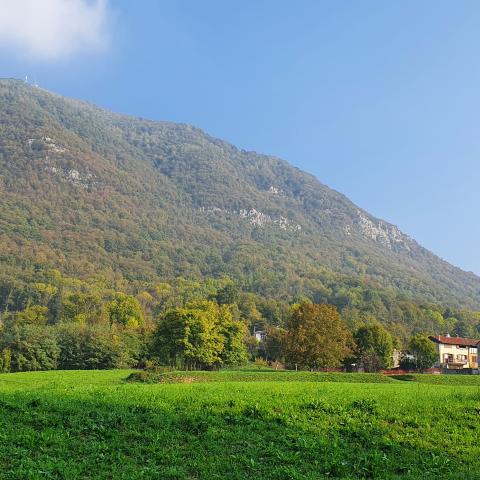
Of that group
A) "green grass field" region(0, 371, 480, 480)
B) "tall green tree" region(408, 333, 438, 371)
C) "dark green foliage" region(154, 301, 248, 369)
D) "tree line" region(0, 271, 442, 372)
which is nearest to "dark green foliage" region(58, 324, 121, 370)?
"tree line" region(0, 271, 442, 372)

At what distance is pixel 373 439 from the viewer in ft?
64.6

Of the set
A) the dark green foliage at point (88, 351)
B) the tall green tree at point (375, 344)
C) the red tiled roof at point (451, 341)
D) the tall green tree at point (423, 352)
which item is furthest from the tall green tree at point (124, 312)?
the red tiled roof at point (451, 341)

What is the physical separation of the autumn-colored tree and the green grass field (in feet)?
139

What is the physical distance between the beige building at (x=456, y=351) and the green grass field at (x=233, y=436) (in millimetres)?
104022

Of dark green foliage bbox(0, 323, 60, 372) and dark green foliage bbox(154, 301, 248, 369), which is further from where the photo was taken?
dark green foliage bbox(0, 323, 60, 372)

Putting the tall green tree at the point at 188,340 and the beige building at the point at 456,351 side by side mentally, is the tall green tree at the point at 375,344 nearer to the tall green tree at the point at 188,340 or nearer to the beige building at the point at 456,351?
the tall green tree at the point at 188,340

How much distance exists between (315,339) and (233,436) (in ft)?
171

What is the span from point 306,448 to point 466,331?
177 meters

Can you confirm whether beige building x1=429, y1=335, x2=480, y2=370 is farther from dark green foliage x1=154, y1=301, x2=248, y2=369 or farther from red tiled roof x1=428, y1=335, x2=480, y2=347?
dark green foliage x1=154, y1=301, x2=248, y2=369

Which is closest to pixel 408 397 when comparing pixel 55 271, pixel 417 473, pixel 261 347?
pixel 417 473

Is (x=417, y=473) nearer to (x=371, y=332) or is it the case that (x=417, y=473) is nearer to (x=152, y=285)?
(x=371, y=332)

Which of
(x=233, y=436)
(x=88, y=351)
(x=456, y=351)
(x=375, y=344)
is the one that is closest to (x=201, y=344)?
(x=88, y=351)

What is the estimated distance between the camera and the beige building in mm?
123050

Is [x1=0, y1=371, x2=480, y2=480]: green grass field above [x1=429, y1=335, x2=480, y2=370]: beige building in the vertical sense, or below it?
below
